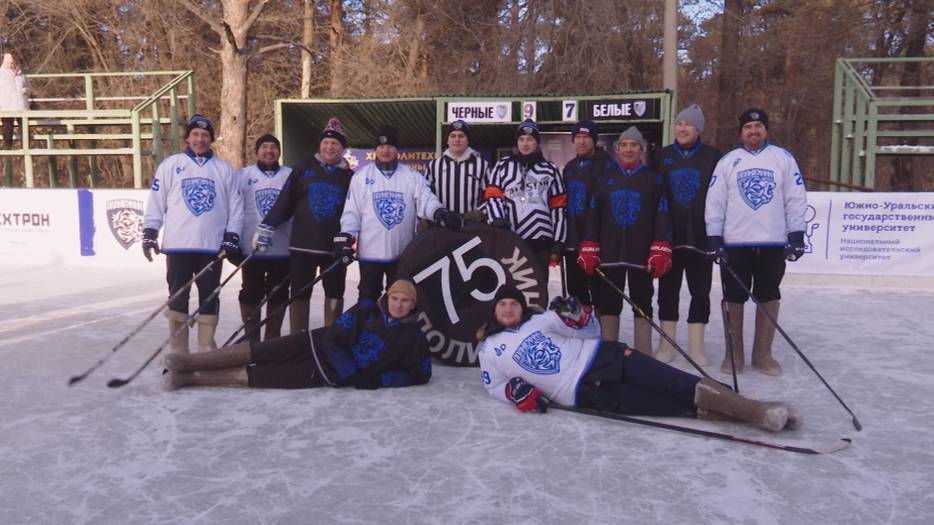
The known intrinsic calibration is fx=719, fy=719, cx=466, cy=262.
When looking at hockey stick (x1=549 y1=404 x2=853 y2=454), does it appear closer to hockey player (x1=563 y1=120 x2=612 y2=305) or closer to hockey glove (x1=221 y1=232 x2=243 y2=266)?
hockey player (x1=563 y1=120 x2=612 y2=305)

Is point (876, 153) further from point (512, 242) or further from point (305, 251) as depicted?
point (305, 251)

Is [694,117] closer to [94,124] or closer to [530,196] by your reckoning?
[530,196]

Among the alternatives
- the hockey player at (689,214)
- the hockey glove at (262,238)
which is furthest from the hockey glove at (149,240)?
the hockey player at (689,214)

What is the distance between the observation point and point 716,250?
4133 millimetres

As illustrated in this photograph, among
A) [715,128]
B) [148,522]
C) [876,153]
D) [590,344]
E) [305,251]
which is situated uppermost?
[715,128]

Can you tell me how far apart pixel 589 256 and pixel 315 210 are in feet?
5.66

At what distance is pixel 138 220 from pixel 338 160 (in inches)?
240

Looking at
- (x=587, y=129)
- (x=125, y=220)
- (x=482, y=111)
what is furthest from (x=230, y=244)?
(x=482, y=111)

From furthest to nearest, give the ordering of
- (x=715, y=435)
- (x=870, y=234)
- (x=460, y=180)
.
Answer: (x=870, y=234)
(x=460, y=180)
(x=715, y=435)

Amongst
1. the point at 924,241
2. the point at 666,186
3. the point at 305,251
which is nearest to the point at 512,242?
the point at 666,186

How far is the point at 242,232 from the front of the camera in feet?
15.4

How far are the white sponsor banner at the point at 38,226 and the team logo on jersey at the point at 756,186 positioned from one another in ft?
29.2

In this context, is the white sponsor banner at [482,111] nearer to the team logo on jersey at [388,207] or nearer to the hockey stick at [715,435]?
the team logo on jersey at [388,207]

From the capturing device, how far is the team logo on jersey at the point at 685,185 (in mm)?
4316
